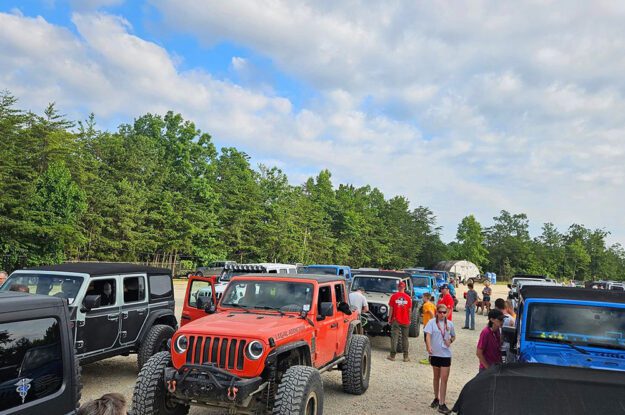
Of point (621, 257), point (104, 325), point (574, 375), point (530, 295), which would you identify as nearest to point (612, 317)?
point (530, 295)

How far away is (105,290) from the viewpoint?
798 cm

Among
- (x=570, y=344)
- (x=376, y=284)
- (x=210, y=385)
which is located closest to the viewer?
(x=210, y=385)

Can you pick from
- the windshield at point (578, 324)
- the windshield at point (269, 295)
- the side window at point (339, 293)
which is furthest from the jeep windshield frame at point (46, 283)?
the windshield at point (578, 324)

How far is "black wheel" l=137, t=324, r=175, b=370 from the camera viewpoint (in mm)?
8218

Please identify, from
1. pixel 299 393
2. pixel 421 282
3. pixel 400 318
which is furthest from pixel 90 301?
pixel 421 282

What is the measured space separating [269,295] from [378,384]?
12.0ft

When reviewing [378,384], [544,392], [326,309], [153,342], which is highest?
[326,309]

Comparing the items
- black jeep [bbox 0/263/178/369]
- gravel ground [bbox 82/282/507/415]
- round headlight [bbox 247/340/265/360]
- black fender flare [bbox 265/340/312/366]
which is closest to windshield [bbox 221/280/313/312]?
black fender flare [bbox 265/340/312/366]

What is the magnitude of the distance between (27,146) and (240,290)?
3563cm

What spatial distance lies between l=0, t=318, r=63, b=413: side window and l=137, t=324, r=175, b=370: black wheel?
16.0 feet

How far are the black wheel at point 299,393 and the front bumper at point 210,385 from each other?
276 mm

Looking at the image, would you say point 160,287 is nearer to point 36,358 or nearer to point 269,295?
point 269,295

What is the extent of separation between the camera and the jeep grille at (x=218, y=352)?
5203mm

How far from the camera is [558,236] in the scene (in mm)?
131750
